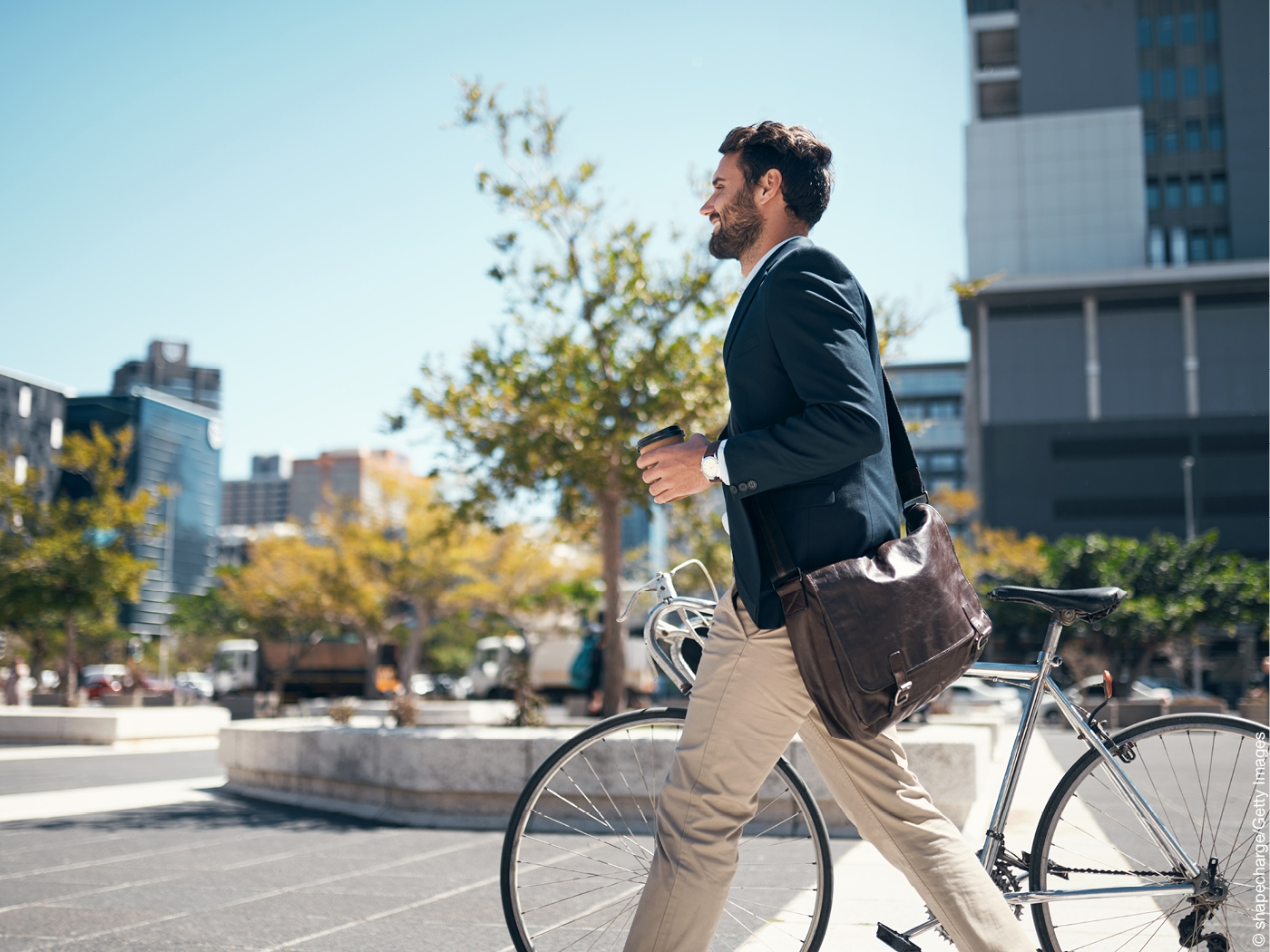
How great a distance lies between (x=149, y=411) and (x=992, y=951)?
441 feet

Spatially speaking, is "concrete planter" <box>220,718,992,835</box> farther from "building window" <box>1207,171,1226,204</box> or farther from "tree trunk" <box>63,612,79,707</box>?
"building window" <box>1207,171,1226,204</box>

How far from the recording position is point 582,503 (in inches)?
428

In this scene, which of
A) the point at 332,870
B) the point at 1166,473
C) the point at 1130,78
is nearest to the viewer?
the point at 332,870

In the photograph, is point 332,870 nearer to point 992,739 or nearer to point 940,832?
point 940,832

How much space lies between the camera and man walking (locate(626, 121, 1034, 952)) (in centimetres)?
216

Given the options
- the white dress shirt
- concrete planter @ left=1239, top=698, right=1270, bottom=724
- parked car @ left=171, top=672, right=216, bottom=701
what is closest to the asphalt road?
the white dress shirt

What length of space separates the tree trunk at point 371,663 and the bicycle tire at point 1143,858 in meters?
39.1

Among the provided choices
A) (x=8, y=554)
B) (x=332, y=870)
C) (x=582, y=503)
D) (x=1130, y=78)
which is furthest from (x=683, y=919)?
(x=1130, y=78)

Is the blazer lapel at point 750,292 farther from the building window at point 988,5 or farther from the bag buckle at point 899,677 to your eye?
the building window at point 988,5

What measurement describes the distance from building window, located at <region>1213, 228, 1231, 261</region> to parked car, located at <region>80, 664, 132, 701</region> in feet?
207

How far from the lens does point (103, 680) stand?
→ 49031mm

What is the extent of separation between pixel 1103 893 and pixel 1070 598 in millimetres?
700

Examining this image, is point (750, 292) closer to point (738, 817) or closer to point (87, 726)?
point (738, 817)
